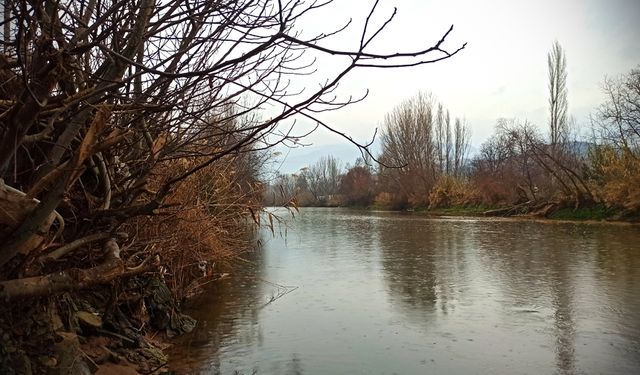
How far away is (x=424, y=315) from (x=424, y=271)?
13.2 feet

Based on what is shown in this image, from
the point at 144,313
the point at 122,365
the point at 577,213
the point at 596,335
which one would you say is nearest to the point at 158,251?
the point at 144,313

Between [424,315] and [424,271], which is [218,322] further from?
[424,271]

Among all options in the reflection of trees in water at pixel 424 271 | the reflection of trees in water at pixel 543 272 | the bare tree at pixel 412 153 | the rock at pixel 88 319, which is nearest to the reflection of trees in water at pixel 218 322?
the rock at pixel 88 319

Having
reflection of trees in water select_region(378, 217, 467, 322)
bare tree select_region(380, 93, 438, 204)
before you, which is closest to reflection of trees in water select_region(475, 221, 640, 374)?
reflection of trees in water select_region(378, 217, 467, 322)

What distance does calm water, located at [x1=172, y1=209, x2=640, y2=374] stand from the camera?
230 inches

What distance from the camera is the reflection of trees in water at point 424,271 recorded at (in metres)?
8.74

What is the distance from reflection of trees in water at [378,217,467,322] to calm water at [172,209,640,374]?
31 millimetres

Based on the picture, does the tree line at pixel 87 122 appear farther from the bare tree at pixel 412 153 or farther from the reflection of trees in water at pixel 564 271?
the bare tree at pixel 412 153

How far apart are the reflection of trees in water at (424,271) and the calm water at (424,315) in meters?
0.03

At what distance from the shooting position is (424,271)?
11.9 meters

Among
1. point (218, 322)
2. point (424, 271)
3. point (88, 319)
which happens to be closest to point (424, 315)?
point (218, 322)

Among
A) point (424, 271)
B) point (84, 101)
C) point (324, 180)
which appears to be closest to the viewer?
point (84, 101)

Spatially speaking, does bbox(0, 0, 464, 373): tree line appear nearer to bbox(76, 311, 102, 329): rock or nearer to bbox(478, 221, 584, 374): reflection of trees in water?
bbox(76, 311, 102, 329): rock

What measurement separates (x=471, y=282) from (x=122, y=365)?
723 centimetres
